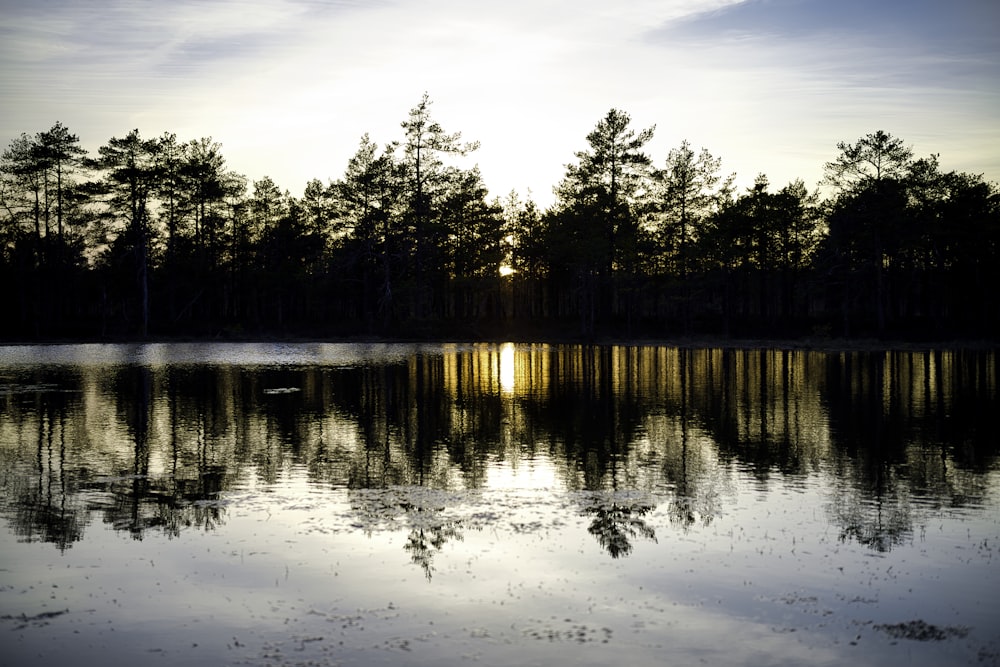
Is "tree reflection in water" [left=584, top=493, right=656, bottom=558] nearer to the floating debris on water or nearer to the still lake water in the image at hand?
the still lake water

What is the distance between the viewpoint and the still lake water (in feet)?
33.2

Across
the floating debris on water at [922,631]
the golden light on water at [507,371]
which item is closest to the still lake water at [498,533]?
the floating debris on water at [922,631]

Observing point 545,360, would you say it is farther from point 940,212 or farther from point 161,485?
point 940,212

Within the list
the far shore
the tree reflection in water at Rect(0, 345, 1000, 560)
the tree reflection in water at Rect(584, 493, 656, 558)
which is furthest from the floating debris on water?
the far shore

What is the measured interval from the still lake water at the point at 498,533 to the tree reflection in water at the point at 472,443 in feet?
0.43

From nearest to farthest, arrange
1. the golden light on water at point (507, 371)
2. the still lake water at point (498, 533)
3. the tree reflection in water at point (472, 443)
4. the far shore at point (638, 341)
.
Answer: the still lake water at point (498, 533) < the tree reflection in water at point (472, 443) < the golden light on water at point (507, 371) < the far shore at point (638, 341)

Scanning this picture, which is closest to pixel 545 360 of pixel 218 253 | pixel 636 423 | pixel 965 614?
pixel 636 423

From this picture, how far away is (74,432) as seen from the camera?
26406 millimetres

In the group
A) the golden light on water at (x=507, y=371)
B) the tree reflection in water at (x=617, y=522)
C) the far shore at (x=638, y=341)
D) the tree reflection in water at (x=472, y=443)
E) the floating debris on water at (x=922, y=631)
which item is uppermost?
the far shore at (x=638, y=341)

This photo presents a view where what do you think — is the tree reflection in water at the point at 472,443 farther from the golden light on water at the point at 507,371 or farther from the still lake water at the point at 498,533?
the golden light on water at the point at 507,371

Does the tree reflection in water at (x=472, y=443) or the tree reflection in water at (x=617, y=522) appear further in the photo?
the tree reflection in water at (x=472, y=443)

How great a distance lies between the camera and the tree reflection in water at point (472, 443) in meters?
16.6

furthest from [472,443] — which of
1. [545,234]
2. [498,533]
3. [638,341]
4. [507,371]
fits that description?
[545,234]

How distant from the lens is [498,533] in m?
14.9
